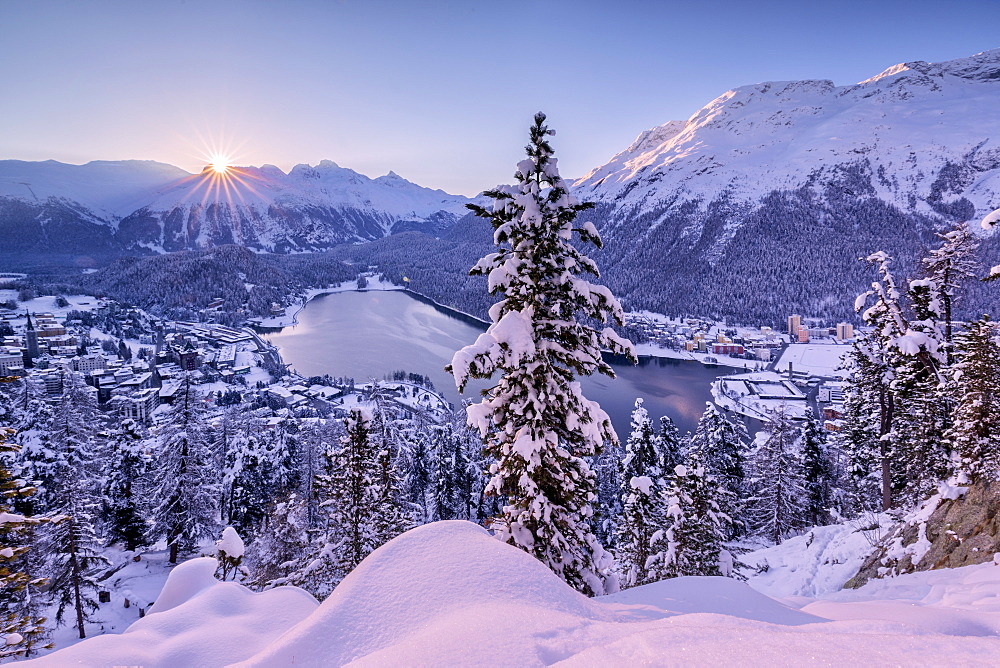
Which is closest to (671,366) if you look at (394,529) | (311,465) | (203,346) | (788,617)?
(311,465)

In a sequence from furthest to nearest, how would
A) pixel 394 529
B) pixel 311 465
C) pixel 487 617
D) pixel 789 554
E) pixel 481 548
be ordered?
1. pixel 311 465
2. pixel 789 554
3. pixel 394 529
4. pixel 481 548
5. pixel 487 617

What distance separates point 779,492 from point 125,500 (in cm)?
4781

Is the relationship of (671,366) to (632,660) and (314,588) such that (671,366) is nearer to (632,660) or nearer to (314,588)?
(314,588)

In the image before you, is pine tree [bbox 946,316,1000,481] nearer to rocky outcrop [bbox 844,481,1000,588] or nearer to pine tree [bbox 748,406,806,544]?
rocky outcrop [bbox 844,481,1000,588]

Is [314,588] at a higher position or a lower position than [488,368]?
lower

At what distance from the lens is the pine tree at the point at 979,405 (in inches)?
468

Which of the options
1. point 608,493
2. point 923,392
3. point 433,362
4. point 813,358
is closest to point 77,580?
point 923,392

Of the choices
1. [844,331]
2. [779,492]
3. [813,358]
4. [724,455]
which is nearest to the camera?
[779,492]

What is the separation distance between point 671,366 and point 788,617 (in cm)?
12417

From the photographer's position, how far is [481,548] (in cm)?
607

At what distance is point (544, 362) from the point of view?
31.4 ft

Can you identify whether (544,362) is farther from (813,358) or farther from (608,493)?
(813,358)

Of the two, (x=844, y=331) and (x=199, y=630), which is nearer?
(x=199, y=630)

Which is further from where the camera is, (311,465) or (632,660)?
(311,465)
